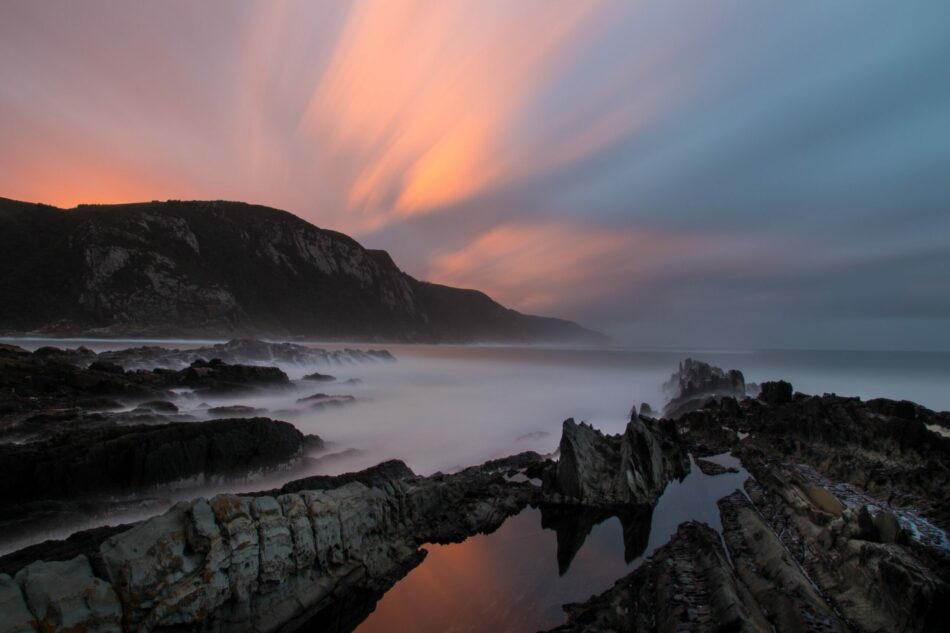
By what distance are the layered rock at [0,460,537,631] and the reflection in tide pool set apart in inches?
29.1

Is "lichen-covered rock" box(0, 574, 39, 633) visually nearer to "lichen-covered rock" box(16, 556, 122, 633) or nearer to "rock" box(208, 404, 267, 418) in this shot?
"lichen-covered rock" box(16, 556, 122, 633)

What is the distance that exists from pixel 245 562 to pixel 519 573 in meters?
5.86

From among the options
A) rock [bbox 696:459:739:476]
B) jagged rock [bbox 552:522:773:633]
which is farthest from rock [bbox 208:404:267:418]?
rock [bbox 696:459:739:476]

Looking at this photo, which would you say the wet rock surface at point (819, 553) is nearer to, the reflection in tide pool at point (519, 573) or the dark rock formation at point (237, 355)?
the reflection in tide pool at point (519, 573)

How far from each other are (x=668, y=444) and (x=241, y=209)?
468 ft

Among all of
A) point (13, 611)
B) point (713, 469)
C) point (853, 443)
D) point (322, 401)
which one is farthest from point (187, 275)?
point (853, 443)

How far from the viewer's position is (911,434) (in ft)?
43.7

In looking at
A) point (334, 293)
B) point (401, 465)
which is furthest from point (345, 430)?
point (334, 293)

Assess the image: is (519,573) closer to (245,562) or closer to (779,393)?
(245,562)

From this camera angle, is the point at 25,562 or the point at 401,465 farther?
the point at 401,465

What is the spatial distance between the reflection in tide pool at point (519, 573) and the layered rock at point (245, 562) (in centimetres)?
74

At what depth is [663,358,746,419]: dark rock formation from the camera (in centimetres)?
2998

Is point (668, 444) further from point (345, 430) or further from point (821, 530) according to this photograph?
point (345, 430)

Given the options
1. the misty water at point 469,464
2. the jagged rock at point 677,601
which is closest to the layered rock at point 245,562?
the misty water at point 469,464
